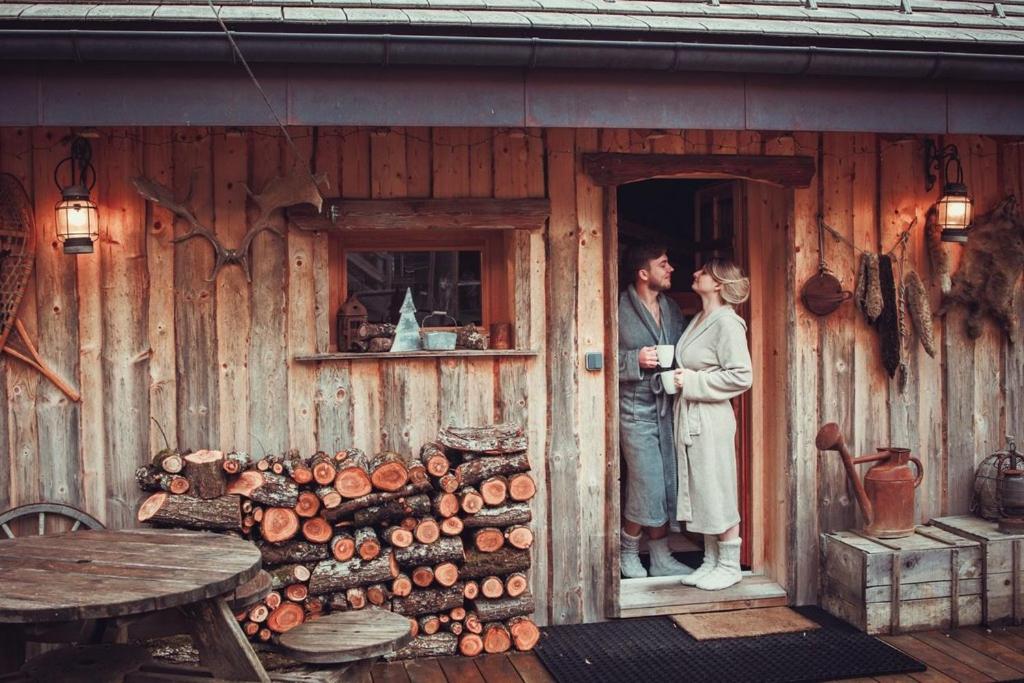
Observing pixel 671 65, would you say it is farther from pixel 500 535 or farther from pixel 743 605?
pixel 743 605

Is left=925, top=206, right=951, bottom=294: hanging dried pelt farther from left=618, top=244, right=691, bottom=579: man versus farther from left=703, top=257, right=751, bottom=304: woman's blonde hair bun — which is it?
left=618, top=244, right=691, bottom=579: man

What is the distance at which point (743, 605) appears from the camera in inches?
254

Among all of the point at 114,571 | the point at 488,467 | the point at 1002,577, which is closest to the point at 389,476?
the point at 488,467

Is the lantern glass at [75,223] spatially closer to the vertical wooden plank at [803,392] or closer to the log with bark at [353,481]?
the log with bark at [353,481]

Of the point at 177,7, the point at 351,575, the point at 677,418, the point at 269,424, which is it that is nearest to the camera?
the point at 177,7

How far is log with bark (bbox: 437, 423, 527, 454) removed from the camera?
577cm

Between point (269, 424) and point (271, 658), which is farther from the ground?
point (269, 424)

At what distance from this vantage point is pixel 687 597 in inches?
253

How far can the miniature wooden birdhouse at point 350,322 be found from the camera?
605 centimetres

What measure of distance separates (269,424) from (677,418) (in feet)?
8.23

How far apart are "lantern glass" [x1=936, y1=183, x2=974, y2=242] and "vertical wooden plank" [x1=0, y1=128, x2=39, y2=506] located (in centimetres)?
494

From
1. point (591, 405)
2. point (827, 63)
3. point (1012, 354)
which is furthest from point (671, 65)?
point (1012, 354)

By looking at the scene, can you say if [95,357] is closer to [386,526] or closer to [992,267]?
[386,526]

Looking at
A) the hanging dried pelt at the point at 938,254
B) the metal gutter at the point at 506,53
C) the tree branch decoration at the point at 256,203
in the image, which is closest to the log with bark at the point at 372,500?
the tree branch decoration at the point at 256,203
